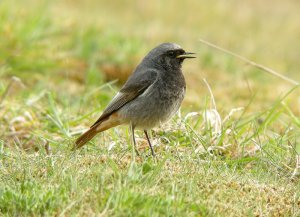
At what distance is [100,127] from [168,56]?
930 millimetres

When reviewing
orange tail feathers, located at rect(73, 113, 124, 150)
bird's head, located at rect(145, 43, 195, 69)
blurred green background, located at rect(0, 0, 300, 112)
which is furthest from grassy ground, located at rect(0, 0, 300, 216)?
bird's head, located at rect(145, 43, 195, 69)

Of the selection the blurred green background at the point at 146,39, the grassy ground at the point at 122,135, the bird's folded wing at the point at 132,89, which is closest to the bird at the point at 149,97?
the bird's folded wing at the point at 132,89

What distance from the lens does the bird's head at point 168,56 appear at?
6504 mm

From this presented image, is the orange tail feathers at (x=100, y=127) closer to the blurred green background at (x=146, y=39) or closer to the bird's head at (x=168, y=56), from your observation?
the bird's head at (x=168, y=56)

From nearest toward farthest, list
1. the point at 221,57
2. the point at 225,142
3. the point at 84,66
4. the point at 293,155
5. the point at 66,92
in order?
the point at 293,155, the point at 225,142, the point at 66,92, the point at 84,66, the point at 221,57

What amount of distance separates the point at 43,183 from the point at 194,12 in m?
12.9

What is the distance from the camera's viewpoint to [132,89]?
21.0 ft

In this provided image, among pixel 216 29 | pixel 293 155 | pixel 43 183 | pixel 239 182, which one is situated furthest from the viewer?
pixel 216 29

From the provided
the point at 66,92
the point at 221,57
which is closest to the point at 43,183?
the point at 66,92

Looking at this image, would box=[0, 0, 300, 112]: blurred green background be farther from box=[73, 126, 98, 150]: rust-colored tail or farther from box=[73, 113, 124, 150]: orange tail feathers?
box=[73, 126, 98, 150]: rust-colored tail

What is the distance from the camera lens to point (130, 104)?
6414mm

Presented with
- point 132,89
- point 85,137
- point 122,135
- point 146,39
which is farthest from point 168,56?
point 146,39

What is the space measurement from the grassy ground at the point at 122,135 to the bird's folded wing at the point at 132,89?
0.79 ft

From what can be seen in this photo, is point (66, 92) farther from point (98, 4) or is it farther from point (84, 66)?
point (98, 4)
